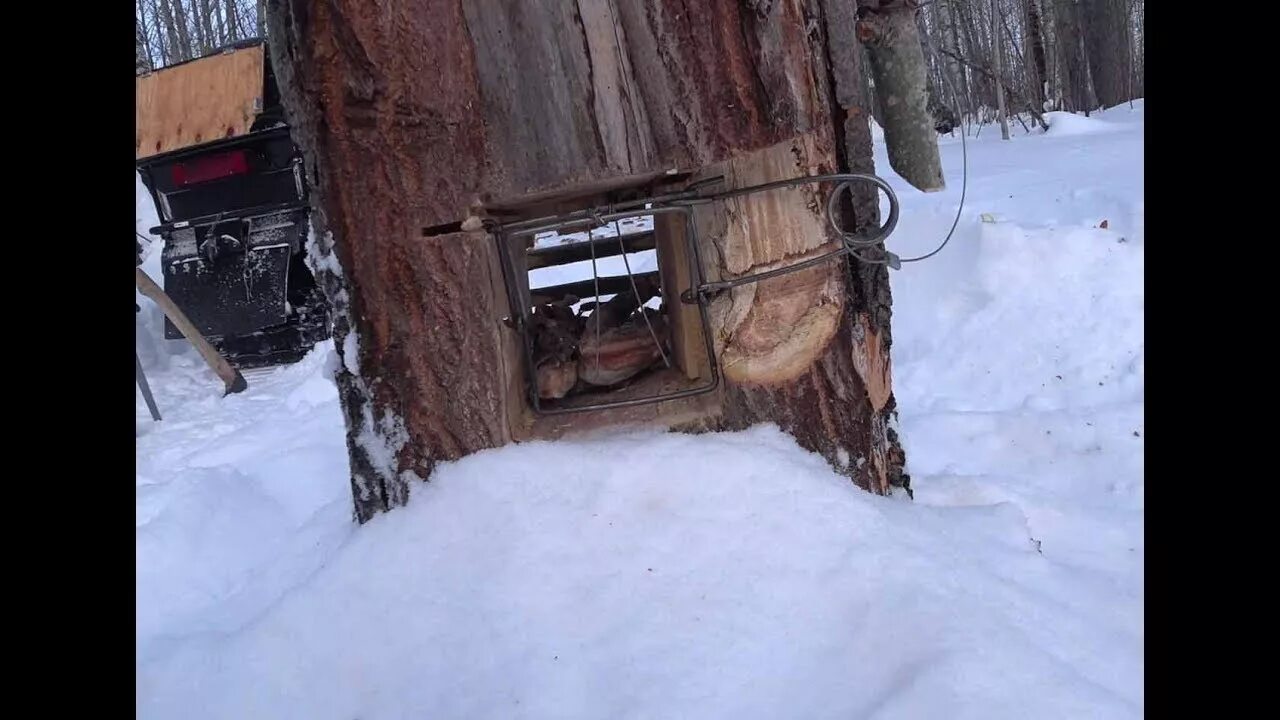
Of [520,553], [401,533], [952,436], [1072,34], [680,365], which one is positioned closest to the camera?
[520,553]

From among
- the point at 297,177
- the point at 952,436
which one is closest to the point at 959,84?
the point at 297,177

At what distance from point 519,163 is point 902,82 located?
74 centimetres

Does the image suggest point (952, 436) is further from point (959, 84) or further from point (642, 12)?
point (959, 84)

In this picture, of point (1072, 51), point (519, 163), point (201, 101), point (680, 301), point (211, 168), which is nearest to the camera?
point (519, 163)

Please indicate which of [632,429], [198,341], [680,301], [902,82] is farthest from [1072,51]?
[632,429]

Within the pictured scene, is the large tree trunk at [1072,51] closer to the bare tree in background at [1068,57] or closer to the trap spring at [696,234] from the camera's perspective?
the bare tree in background at [1068,57]

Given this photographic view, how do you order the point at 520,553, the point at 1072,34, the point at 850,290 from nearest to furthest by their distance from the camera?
the point at 520,553 → the point at 850,290 → the point at 1072,34

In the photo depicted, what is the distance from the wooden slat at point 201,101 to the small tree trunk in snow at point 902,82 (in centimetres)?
486

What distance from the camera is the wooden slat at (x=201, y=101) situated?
5.53 metres

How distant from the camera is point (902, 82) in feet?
5.36

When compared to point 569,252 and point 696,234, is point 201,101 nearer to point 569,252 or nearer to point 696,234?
point 569,252

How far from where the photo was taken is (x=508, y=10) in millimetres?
1426

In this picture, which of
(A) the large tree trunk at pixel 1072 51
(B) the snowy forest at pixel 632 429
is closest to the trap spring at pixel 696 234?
(B) the snowy forest at pixel 632 429
